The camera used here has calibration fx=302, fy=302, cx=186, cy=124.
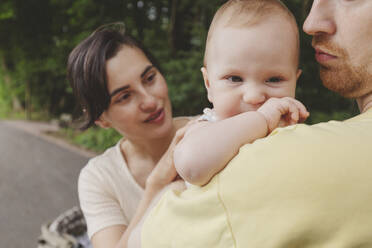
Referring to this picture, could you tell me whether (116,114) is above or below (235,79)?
below

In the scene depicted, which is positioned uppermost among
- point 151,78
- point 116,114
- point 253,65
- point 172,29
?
point 253,65

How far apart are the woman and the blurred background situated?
61 centimetres

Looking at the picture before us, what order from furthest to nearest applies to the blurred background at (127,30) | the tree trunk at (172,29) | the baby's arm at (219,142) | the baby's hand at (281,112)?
the tree trunk at (172,29) < the blurred background at (127,30) < the baby's hand at (281,112) < the baby's arm at (219,142)

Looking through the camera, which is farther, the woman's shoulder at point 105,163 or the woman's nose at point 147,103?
the woman's shoulder at point 105,163

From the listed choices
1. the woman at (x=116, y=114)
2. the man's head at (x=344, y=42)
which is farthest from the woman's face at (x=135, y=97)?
the man's head at (x=344, y=42)

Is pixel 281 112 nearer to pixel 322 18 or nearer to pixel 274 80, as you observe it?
pixel 274 80

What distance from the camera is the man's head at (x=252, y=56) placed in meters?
1.09

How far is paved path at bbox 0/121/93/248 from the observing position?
428 cm

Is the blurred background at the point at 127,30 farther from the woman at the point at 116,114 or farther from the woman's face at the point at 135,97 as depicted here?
the woman's face at the point at 135,97

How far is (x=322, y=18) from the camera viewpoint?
3.43ft

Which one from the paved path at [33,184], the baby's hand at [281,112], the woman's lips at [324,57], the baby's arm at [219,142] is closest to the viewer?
the baby's arm at [219,142]

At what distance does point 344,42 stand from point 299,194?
571 mm

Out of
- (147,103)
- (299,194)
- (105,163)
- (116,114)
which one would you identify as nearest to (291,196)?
(299,194)

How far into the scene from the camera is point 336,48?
1.02m
